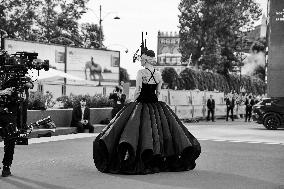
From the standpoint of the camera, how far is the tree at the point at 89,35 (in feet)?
202

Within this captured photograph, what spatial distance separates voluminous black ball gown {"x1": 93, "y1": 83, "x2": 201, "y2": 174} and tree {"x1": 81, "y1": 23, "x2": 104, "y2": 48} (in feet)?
170

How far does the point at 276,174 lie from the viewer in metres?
9.14

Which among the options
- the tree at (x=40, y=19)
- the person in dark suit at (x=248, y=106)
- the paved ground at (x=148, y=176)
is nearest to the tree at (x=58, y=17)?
the tree at (x=40, y=19)

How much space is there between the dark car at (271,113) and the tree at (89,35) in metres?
36.7

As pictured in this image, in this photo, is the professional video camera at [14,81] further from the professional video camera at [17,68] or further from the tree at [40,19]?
the tree at [40,19]

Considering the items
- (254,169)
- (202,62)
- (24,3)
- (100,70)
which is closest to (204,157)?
(254,169)

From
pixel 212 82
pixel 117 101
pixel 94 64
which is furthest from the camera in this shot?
pixel 212 82

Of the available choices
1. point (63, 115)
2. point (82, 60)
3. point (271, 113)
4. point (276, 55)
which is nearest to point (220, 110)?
point (82, 60)

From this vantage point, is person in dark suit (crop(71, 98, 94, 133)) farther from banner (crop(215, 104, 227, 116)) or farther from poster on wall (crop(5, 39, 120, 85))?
banner (crop(215, 104, 227, 116))

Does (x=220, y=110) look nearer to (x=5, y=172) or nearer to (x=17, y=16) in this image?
(x=17, y=16)

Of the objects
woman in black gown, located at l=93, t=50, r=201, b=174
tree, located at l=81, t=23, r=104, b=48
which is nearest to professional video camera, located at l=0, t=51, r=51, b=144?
woman in black gown, located at l=93, t=50, r=201, b=174

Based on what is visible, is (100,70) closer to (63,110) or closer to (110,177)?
(63,110)

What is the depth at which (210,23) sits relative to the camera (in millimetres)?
60094

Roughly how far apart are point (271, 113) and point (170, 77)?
21897 millimetres
